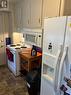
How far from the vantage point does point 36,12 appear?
253 cm

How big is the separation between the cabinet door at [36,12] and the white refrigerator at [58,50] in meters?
0.88

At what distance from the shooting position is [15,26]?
3924 mm

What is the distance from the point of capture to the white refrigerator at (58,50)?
133 centimetres

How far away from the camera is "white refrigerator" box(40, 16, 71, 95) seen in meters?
1.33

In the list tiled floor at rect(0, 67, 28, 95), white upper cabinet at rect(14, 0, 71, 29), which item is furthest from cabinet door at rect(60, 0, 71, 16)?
tiled floor at rect(0, 67, 28, 95)

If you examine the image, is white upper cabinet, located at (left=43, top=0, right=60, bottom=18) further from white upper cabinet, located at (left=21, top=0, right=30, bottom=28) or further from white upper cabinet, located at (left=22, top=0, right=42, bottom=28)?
white upper cabinet, located at (left=21, top=0, right=30, bottom=28)

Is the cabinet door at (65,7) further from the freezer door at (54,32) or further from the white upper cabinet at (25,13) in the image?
the white upper cabinet at (25,13)

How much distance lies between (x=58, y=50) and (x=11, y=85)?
2.13 metres

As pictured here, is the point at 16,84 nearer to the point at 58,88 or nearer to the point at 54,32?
the point at 58,88

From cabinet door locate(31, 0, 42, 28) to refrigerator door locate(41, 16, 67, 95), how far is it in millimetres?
875

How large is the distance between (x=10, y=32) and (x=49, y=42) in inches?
120

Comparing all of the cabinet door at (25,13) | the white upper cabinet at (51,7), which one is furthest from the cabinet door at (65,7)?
the cabinet door at (25,13)

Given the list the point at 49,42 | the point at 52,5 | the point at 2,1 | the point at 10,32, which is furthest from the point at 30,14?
the point at 10,32

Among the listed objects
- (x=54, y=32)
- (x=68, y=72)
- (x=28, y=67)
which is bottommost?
(x=28, y=67)
